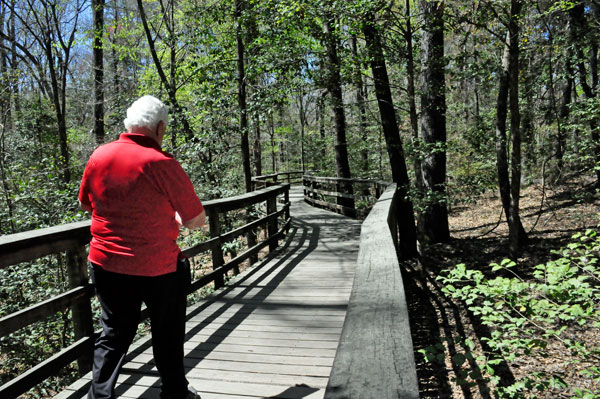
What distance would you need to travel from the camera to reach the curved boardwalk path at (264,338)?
2.82 meters

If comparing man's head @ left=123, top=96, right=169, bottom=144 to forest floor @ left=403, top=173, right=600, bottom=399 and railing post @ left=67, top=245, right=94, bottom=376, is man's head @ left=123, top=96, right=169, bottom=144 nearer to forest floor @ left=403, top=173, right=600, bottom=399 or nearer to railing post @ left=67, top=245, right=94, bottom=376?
railing post @ left=67, top=245, right=94, bottom=376

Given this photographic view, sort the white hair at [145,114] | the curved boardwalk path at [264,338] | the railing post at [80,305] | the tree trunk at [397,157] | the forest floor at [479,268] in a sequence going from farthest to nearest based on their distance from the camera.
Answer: the tree trunk at [397,157], the forest floor at [479,268], the railing post at [80,305], the curved boardwalk path at [264,338], the white hair at [145,114]

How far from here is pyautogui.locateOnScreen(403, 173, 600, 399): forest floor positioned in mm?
5375

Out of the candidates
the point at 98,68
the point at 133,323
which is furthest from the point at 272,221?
the point at 98,68

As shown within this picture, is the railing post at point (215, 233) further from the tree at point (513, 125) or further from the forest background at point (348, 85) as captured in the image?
the tree at point (513, 125)

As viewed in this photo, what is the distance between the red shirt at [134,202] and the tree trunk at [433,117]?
20.3ft

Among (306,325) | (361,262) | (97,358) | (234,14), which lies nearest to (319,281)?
(306,325)

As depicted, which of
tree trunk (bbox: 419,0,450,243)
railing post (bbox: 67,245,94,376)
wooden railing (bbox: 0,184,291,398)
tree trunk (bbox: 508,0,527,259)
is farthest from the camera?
tree trunk (bbox: 419,0,450,243)

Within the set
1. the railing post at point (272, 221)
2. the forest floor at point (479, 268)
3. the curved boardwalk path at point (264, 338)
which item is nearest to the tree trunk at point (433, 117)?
the forest floor at point (479, 268)

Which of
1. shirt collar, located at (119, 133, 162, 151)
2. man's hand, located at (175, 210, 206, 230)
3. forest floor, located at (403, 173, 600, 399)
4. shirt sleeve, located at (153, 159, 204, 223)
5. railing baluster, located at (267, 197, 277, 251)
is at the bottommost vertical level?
forest floor, located at (403, 173, 600, 399)

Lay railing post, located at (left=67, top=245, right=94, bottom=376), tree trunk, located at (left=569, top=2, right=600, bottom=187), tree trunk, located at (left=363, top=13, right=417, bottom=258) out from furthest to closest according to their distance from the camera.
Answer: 1. tree trunk, located at (left=363, top=13, right=417, bottom=258)
2. tree trunk, located at (left=569, top=2, right=600, bottom=187)
3. railing post, located at (left=67, top=245, right=94, bottom=376)

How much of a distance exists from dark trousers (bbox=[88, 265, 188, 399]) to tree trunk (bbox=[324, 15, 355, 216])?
6.72 meters

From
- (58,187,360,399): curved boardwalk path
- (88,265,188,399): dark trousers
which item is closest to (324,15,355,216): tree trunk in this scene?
(58,187,360,399): curved boardwalk path

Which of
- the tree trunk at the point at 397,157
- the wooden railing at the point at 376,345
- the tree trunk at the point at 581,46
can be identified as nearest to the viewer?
the wooden railing at the point at 376,345
